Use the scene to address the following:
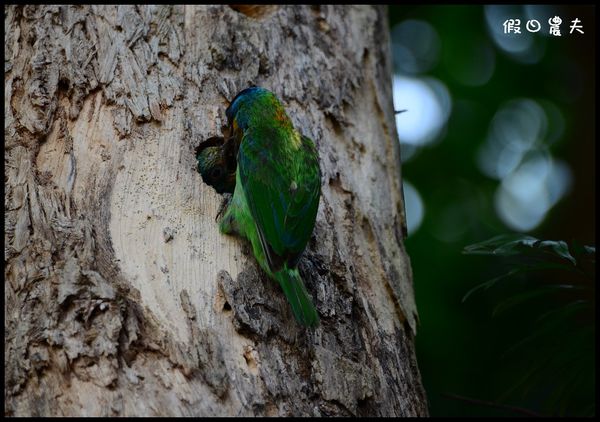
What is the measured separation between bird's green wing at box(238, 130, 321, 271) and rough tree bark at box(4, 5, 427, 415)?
0.13 m

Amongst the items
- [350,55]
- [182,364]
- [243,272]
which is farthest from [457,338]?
[182,364]

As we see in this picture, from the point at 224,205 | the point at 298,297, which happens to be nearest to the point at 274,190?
the point at 224,205

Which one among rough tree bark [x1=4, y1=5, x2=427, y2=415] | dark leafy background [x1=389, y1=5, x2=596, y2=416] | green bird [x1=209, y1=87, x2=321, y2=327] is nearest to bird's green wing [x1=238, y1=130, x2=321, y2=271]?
green bird [x1=209, y1=87, x2=321, y2=327]

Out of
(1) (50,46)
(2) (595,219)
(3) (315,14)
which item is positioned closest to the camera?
(1) (50,46)

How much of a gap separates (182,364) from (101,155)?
3.55ft

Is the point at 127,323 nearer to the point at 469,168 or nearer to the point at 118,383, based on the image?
the point at 118,383

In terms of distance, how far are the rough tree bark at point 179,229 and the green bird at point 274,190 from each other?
3.1 inches

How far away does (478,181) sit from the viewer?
724cm

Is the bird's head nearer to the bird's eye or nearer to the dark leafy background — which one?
the bird's eye

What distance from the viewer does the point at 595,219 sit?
20.4 ft

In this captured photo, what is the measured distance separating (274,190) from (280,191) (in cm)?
3

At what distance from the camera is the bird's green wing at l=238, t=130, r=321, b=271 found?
309cm

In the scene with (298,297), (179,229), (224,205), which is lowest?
(298,297)

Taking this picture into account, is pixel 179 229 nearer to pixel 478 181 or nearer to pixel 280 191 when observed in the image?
pixel 280 191
